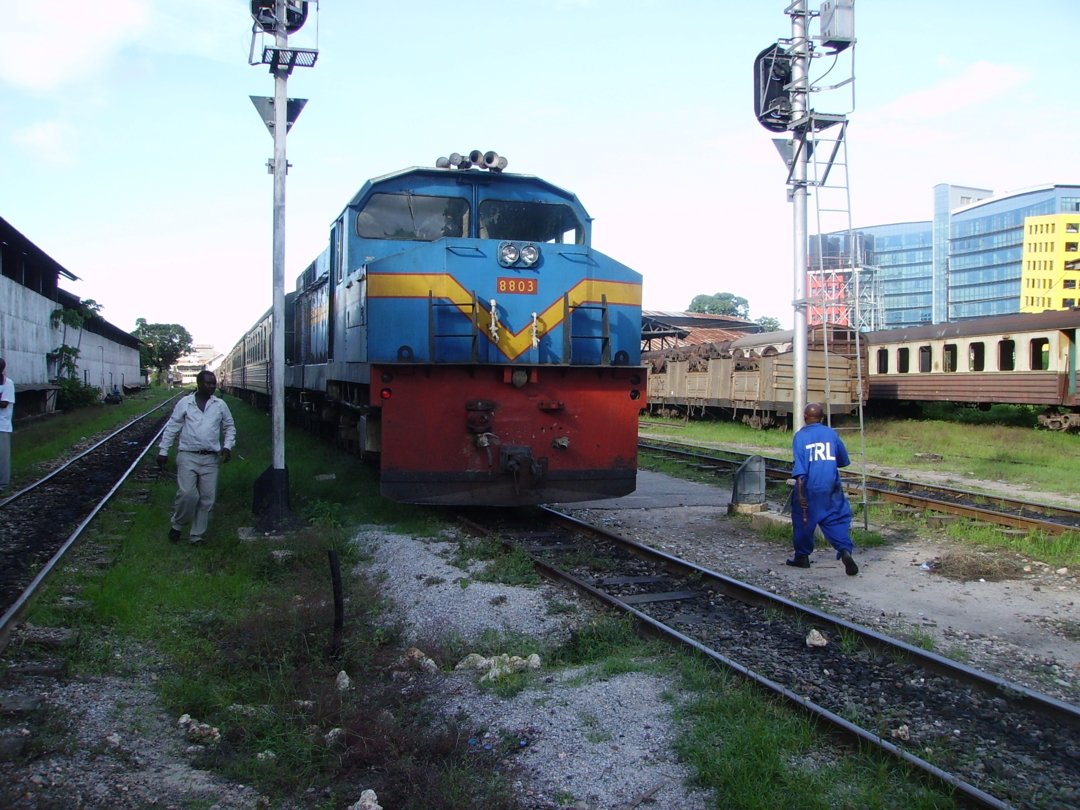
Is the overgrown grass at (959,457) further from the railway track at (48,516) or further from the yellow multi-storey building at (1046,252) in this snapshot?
the yellow multi-storey building at (1046,252)

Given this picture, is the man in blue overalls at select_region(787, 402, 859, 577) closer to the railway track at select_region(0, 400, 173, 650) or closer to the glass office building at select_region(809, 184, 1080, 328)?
the railway track at select_region(0, 400, 173, 650)

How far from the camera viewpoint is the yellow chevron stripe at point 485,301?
24.7 ft

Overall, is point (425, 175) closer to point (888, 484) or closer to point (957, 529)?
point (957, 529)

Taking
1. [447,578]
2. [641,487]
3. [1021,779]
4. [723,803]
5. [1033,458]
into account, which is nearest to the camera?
[723,803]

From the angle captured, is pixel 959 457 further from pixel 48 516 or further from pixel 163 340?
pixel 163 340

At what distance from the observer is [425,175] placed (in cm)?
837

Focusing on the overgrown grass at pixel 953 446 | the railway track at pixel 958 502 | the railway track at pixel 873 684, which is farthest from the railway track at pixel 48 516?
the overgrown grass at pixel 953 446

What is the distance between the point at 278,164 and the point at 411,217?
55.1 inches

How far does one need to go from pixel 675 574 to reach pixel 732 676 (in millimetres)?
2244

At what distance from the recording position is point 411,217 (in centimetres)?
845

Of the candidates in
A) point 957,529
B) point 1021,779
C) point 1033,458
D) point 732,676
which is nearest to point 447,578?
point 732,676

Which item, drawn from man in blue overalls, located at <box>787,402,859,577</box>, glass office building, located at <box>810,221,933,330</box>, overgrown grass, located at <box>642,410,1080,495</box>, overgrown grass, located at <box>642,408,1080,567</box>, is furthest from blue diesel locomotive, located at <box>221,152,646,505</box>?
glass office building, located at <box>810,221,933,330</box>

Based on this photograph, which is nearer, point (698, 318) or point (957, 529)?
point (957, 529)

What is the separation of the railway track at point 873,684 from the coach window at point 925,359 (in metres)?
17.8
